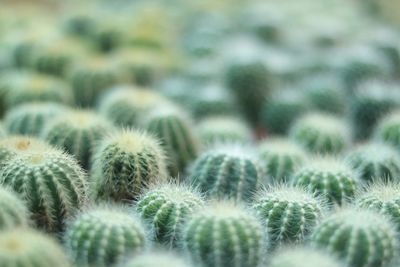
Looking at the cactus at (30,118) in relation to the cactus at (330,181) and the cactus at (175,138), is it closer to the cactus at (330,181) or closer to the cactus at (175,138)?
the cactus at (175,138)

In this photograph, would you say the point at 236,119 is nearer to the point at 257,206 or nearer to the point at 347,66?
the point at 347,66

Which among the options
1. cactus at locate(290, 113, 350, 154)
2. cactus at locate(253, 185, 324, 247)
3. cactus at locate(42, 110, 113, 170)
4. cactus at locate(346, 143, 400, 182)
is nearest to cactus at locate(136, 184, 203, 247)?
cactus at locate(253, 185, 324, 247)

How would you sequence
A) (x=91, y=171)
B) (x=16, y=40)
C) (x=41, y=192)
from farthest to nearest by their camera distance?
(x=16, y=40)
(x=91, y=171)
(x=41, y=192)

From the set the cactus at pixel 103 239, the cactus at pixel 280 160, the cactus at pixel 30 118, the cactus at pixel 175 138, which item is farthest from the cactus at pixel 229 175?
the cactus at pixel 30 118

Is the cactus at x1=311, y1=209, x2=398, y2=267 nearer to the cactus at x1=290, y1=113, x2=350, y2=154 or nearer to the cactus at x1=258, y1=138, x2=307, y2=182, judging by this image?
the cactus at x1=258, y1=138, x2=307, y2=182

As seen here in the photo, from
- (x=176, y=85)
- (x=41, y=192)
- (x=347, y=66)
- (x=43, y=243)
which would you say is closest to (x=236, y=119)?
(x=176, y=85)

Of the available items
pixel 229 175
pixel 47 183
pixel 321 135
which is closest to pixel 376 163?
pixel 321 135

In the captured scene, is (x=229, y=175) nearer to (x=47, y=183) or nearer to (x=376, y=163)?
(x=376, y=163)
